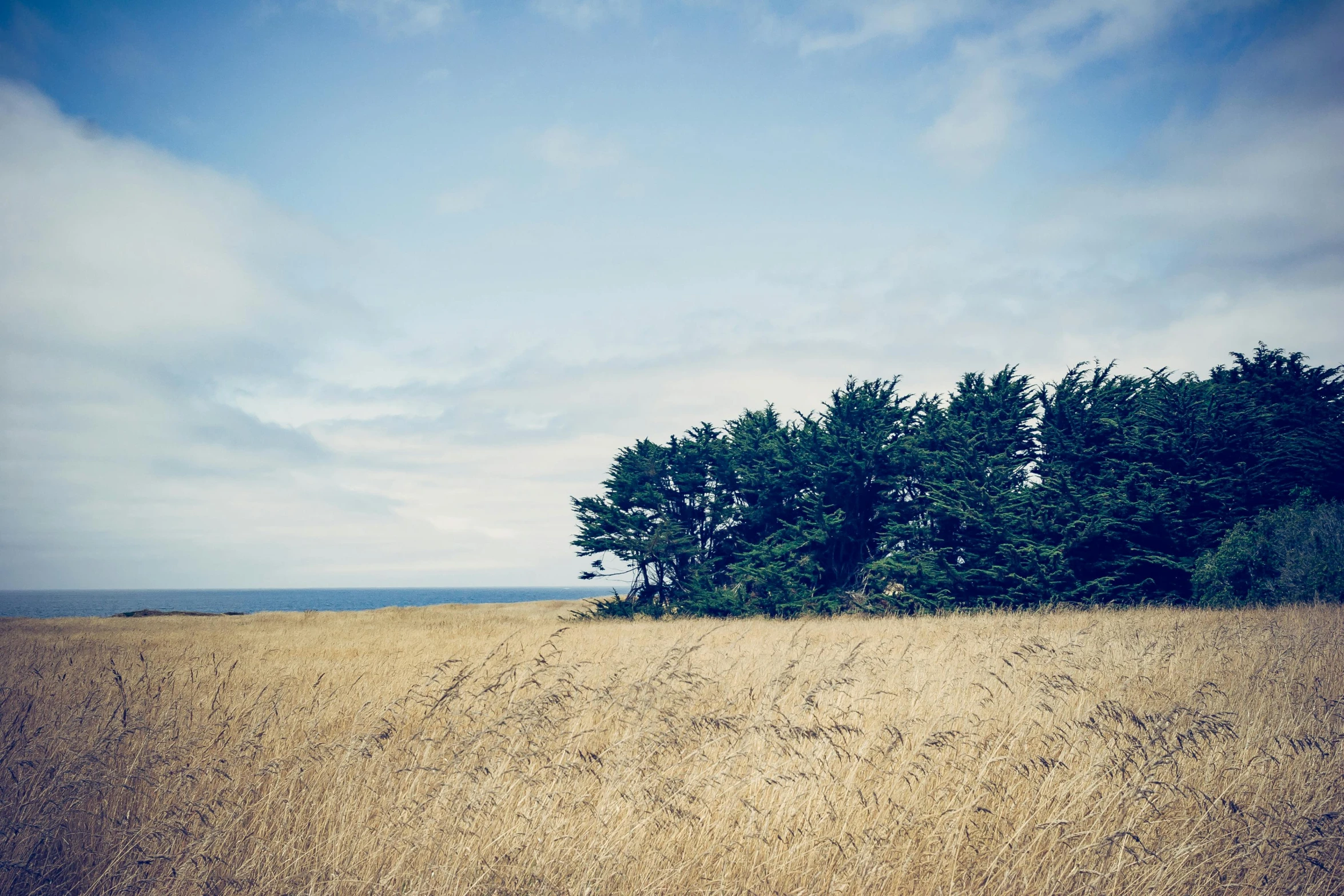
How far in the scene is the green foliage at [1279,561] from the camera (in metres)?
15.0

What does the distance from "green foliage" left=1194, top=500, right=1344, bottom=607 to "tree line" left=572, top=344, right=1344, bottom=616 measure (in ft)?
1.02

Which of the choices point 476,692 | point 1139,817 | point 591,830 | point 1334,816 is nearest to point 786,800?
point 591,830

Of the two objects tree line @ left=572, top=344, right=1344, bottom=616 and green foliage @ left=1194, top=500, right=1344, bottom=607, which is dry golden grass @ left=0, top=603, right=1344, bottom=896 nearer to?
green foliage @ left=1194, top=500, right=1344, bottom=607

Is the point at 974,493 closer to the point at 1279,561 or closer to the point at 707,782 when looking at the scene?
the point at 1279,561

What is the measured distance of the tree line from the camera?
62.5 ft

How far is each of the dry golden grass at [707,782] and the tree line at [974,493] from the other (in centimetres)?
1334

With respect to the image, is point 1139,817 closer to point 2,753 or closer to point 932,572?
point 2,753

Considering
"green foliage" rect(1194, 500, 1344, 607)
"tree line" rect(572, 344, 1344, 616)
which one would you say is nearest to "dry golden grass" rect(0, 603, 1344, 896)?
"green foliage" rect(1194, 500, 1344, 607)

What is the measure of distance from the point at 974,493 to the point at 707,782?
20089 millimetres

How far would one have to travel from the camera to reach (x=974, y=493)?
71.1 ft

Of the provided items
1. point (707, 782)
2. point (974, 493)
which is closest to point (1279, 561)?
point (974, 493)

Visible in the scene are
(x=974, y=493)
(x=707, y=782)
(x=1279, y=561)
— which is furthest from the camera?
(x=974, y=493)

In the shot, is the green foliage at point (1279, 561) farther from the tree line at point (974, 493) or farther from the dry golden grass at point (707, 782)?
the dry golden grass at point (707, 782)

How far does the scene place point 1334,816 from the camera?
374 centimetres
